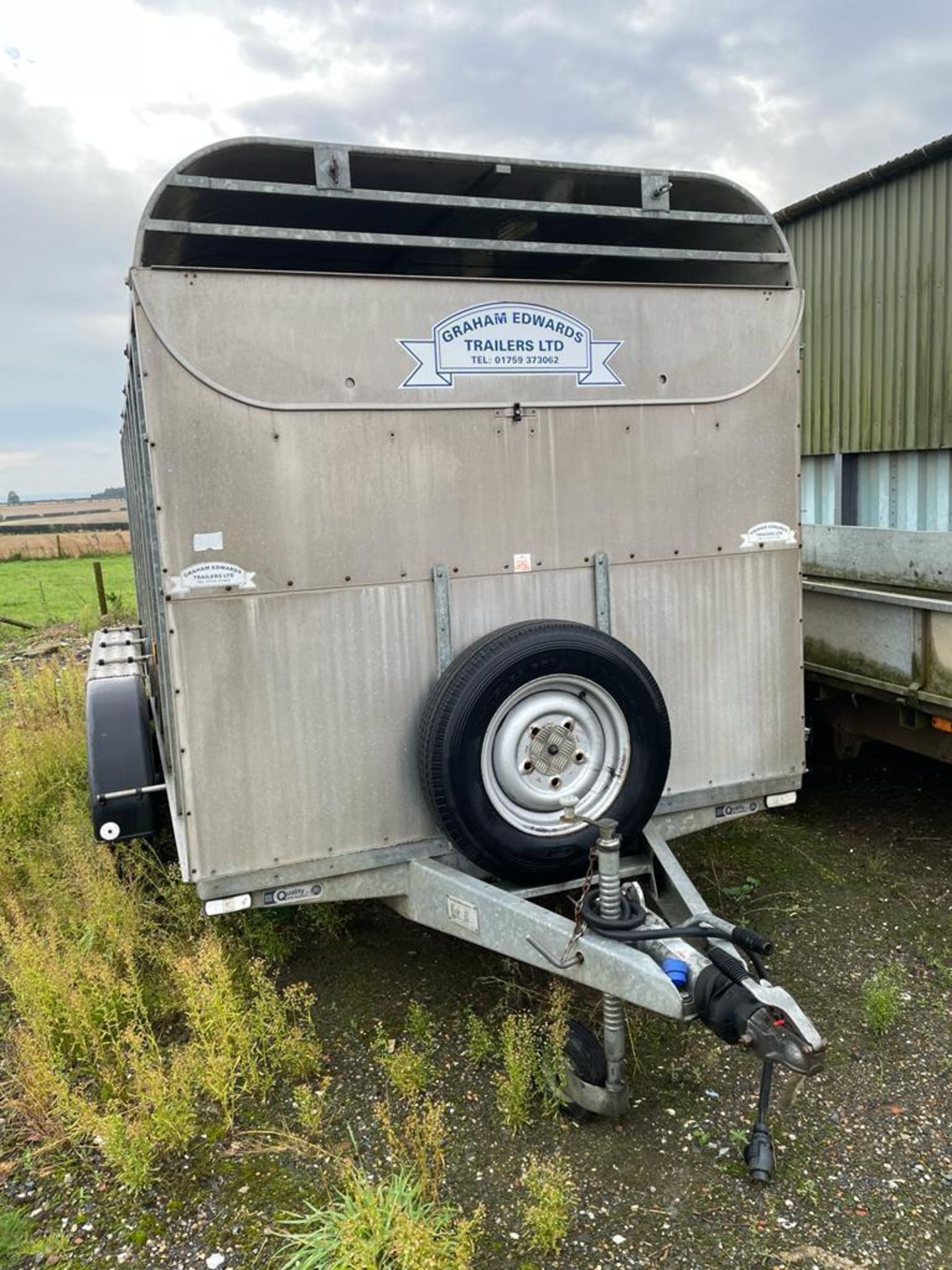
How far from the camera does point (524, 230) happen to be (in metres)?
3.90

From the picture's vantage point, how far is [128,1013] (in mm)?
3750

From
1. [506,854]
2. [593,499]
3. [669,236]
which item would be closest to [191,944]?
[506,854]

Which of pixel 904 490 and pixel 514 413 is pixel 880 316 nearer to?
pixel 904 490

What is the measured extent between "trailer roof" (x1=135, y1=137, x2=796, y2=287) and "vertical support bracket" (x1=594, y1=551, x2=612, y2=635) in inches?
43.7

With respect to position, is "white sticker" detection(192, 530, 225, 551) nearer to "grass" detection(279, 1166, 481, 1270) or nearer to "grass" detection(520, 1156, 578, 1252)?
"grass" detection(279, 1166, 481, 1270)

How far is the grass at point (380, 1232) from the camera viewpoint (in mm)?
2398

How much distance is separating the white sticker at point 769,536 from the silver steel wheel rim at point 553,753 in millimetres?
983

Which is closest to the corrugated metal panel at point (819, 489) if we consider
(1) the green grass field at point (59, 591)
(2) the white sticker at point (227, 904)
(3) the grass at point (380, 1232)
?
(2) the white sticker at point (227, 904)

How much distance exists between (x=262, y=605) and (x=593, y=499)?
1.31 meters

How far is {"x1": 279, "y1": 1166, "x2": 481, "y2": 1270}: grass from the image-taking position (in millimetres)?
2398

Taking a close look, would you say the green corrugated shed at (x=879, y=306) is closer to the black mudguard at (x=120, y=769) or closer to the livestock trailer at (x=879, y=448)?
the livestock trailer at (x=879, y=448)

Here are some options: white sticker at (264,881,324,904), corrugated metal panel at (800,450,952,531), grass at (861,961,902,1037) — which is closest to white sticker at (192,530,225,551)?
white sticker at (264,881,324,904)

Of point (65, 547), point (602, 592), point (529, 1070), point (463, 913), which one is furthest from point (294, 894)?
point (65, 547)

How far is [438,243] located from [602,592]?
54.5 inches
